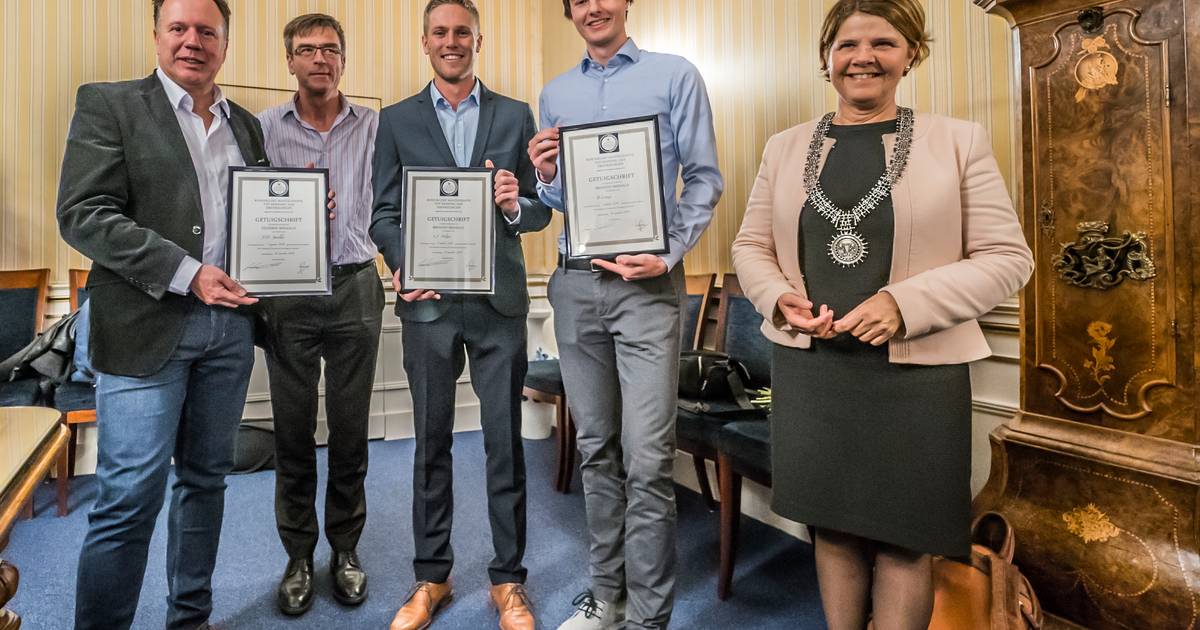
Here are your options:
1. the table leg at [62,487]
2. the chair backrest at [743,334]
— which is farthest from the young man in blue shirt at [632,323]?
the table leg at [62,487]

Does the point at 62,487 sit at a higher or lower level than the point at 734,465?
lower

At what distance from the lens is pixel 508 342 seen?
1638mm

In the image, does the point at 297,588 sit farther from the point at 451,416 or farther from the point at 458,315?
the point at 458,315

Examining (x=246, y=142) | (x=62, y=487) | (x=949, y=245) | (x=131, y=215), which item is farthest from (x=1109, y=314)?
(x=62, y=487)

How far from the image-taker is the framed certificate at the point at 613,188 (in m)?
1.39

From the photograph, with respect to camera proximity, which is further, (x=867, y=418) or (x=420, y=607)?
(x=420, y=607)

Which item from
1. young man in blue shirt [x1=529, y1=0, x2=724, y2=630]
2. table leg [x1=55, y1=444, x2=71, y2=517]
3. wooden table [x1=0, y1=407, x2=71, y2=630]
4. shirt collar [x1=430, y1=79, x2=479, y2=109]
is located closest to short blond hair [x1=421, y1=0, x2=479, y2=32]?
shirt collar [x1=430, y1=79, x2=479, y2=109]

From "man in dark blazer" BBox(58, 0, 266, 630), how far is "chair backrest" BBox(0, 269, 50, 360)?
7.42ft

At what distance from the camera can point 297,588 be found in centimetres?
183

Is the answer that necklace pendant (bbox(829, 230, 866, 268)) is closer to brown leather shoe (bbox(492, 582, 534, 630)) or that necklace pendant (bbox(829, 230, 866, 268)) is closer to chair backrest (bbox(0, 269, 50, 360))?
brown leather shoe (bbox(492, 582, 534, 630))

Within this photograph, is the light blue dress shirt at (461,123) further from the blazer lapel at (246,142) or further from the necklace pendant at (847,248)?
the necklace pendant at (847,248)

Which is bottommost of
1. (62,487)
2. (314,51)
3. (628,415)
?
(62,487)

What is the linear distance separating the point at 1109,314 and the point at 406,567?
6.65 ft

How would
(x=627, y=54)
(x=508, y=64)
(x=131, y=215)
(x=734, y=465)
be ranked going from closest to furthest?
(x=131, y=215) < (x=627, y=54) < (x=734, y=465) < (x=508, y=64)
